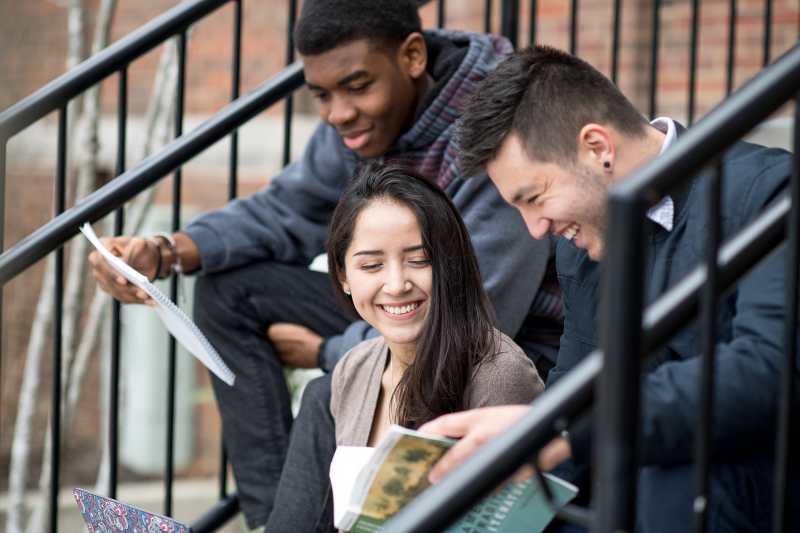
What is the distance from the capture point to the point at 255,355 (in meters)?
2.54

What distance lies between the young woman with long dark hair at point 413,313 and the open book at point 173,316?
1.15 feet

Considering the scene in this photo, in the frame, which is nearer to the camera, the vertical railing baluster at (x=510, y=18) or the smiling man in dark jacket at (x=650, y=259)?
the smiling man in dark jacket at (x=650, y=259)

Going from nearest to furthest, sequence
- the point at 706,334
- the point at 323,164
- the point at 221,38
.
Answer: the point at 706,334
the point at 323,164
the point at 221,38

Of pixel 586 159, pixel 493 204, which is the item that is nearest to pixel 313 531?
pixel 493 204

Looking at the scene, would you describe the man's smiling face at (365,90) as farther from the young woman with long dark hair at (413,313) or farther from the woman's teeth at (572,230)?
the woman's teeth at (572,230)

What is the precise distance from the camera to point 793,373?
1124 mm

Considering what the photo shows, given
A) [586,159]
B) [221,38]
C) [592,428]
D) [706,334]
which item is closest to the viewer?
[706,334]

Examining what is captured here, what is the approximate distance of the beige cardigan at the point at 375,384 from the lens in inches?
70.9

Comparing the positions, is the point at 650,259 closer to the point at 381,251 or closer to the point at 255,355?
the point at 381,251

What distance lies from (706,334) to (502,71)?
786 mm

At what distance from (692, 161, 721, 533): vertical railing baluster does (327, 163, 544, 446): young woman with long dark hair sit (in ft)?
2.34

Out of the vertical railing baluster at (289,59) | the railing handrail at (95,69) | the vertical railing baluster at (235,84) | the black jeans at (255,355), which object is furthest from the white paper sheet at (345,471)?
the vertical railing baluster at (289,59)

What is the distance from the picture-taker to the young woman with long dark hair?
72.1 inches

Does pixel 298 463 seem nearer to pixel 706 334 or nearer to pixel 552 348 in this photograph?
pixel 552 348
